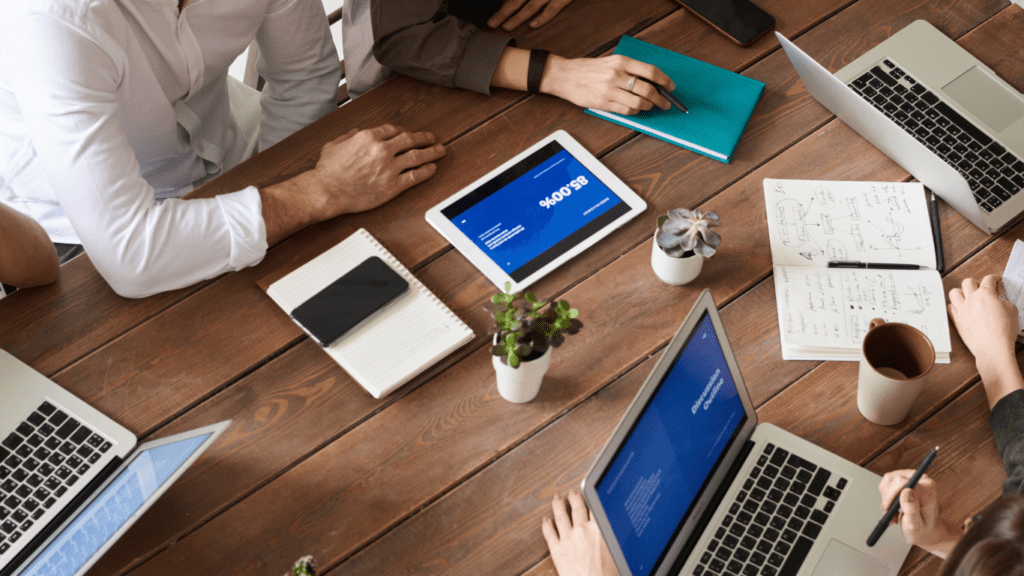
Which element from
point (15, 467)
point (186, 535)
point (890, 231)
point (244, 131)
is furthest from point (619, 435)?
point (244, 131)

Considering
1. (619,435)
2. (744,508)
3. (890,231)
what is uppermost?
(619,435)

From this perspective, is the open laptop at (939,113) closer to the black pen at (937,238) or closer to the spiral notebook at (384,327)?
the black pen at (937,238)

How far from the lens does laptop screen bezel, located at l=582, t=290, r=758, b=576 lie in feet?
3.15

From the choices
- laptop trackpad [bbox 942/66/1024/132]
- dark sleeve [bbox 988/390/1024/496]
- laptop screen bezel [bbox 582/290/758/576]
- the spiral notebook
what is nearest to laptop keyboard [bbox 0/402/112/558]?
the spiral notebook

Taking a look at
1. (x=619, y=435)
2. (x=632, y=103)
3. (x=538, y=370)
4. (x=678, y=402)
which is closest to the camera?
(x=619, y=435)

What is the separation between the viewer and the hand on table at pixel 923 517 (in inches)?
42.6

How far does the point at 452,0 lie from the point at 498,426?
37.8 inches

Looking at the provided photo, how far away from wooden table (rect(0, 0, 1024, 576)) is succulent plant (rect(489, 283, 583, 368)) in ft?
0.45

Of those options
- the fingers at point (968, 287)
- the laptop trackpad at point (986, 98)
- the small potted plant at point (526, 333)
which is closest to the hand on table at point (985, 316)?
the fingers at point (968, 287)

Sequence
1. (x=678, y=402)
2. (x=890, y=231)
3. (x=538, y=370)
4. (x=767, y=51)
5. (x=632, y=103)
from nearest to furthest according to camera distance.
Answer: (x=678, y=402) → (x=538, y=370) → (x=890, y=231) → (x=632, y=103) → (x=767, y=51)

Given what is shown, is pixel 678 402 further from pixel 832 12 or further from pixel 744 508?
pixel 832 12

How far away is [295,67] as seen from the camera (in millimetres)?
1842

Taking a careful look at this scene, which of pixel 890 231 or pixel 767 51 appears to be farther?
pixel 767 51

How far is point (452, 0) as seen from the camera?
1.75 metres
